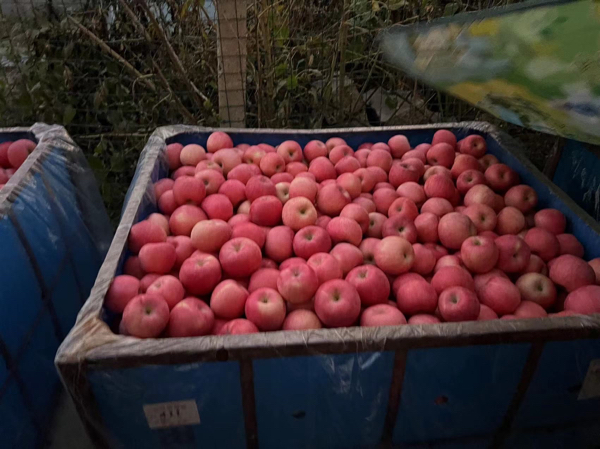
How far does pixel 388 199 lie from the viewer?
1763 millimetres

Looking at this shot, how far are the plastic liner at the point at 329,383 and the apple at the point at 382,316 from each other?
12 cm

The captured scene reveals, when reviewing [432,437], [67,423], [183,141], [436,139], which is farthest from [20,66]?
[432,437]

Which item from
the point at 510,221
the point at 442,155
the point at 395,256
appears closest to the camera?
the point at 395,256

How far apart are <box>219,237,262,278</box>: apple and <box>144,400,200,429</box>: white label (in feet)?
1.38

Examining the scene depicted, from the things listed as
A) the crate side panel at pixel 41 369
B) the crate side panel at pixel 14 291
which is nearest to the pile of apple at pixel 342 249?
the crate side panel at pixel 14 291

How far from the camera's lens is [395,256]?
1.44m

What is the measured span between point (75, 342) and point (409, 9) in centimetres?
295

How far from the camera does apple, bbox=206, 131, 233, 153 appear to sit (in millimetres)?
2088

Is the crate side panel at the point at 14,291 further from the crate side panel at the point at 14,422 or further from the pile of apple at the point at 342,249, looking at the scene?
the pile of apple at the point at 342,249

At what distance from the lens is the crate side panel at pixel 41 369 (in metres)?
1.65

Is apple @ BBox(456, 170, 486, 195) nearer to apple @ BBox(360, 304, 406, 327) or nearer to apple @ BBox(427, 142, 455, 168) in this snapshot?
apple @ BBox(427, 142, 455, 168)

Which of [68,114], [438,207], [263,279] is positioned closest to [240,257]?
[263,279]

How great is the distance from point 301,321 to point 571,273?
837mm

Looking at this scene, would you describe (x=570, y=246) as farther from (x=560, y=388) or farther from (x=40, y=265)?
(x=40, y=265)
